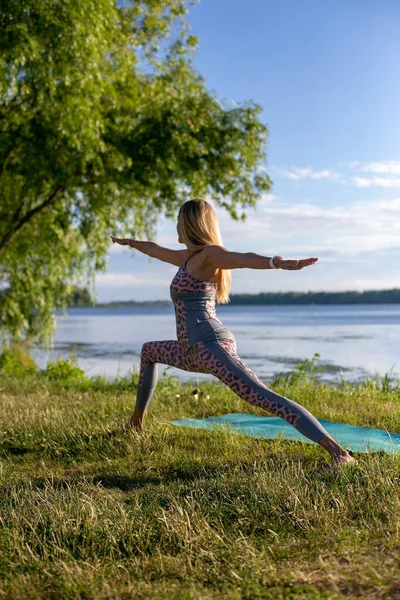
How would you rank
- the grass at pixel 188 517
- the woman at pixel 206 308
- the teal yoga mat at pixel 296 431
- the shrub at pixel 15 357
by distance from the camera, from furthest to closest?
the shrub at pixel 15 357 < the teal yoga mat at pixel 296 431 < the woman at pixel 206 308 < the grass at pixel 188 517

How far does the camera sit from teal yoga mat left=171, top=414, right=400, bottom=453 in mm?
5172

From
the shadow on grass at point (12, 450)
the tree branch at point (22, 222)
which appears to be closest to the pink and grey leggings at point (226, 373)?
the shadow on grass at point (12, 450)

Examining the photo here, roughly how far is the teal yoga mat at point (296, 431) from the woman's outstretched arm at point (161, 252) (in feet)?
4.75

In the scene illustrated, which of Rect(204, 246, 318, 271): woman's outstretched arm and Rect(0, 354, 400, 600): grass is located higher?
Rect(204, 246, 318, 271): woman's outstretched arm

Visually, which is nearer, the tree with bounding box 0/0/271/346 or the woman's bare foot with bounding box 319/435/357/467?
the woman's bare foot with bounding box 319/435/357/467

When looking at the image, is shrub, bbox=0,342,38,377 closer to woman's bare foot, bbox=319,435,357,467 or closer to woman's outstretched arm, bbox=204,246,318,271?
woman's outstretched arm, bbox=204,246,318,271

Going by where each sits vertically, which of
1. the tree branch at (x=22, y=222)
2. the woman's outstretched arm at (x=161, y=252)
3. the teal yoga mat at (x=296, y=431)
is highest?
the tree branch at (x=22, y=222)

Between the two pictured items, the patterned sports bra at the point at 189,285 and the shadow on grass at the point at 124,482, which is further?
the patterned sports bra at the point at 189,285

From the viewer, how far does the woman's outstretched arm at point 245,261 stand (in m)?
4.50

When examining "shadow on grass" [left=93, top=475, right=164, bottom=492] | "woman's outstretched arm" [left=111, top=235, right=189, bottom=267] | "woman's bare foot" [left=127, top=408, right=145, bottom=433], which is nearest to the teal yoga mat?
"woman's bare foot" [left=127, top=408, right=145, bottom=433]

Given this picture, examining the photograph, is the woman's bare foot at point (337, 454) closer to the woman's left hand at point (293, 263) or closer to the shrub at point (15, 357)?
the woman's left hand at point (293, 263)

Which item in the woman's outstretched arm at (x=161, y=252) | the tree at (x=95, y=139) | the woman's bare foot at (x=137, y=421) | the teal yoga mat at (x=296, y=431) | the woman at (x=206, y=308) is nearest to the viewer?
the woman at (x=206, y=308)

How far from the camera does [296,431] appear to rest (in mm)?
5961

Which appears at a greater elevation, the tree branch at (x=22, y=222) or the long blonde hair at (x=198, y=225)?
the tree branch at (x=22, y=222)
